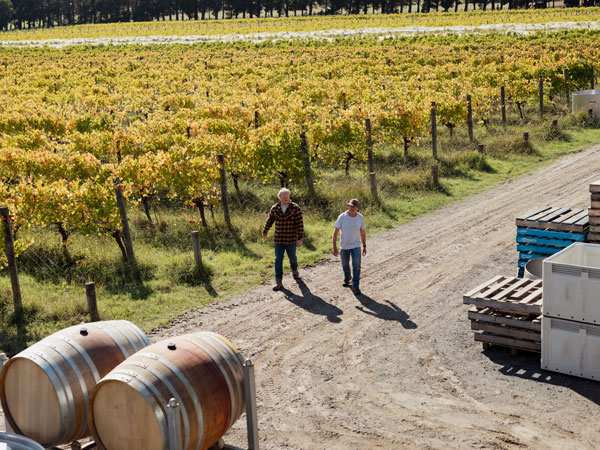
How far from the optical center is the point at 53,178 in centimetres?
1692

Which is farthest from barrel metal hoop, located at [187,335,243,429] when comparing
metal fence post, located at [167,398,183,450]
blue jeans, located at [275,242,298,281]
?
blue jeans, located at [275,242,298,281]

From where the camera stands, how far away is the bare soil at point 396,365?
7.67 m

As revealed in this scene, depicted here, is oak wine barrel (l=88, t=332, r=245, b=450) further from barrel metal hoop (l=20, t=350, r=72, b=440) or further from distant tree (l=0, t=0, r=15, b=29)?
distant tree (l=0, t=0, r=15, b=29)

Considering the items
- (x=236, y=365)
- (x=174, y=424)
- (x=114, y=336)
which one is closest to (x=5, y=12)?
(x=114, y=336)

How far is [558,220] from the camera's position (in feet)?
37.6

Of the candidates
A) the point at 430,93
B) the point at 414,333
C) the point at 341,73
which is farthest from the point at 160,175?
the point at 341,73

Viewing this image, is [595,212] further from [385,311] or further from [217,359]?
[217,359]

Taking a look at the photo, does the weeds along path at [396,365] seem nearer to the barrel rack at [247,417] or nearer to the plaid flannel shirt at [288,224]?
the plaid flannel shirt at [288,224]

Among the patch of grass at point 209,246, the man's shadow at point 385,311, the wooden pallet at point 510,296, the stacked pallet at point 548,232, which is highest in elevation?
the stacked pallet at point 548,232

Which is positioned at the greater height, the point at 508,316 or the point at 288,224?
the point at 288,224

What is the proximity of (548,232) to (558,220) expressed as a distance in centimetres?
24

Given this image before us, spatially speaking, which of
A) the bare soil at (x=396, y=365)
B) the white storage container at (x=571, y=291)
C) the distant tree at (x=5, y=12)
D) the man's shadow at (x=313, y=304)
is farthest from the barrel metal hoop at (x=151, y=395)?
the distant tree at (x=5, y=12)

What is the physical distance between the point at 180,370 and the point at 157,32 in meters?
115

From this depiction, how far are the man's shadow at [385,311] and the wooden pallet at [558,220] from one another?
2.47 m
